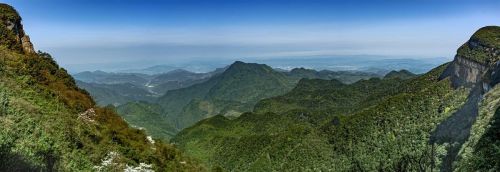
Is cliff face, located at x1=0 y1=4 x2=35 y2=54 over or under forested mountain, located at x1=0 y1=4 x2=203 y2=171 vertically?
over

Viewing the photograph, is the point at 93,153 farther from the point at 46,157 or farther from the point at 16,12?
the point at 16,12

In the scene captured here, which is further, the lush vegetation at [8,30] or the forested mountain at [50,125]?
the lush vegetation at [8,30]

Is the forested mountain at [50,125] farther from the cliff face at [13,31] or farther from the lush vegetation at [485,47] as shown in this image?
the lush vegetation at [485,47]

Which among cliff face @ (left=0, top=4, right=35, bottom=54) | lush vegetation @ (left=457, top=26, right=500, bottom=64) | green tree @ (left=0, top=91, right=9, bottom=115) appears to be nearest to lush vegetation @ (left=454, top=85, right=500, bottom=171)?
green tree @ (left=0, top=91, right=9, bottom=115)

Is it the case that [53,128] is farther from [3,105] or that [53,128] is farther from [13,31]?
[13,31]

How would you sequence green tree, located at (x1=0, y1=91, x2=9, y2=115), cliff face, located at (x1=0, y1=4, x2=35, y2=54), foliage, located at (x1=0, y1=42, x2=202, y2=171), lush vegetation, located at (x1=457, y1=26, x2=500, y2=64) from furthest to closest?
lush vegetation, located at (x1=457, y1=26, x2=500, y2=64), cliff face, located at (x1=0, y1=4, x2=35, y2=54), green tree, located at (x1=0, y1=91, x2=9, y2=115), foliage, located at (x1=0, y1=42, x2=202, y2=171)

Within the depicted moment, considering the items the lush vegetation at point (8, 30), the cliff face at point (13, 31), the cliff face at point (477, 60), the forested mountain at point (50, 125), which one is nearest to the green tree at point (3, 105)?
the forested mountain at point (50, 125)

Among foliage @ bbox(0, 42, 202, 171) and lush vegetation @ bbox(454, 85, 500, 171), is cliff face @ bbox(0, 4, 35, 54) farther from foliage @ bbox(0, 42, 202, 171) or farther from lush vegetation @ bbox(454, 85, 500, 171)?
lush vegetation @ bbox(454, 85, 500, 171)
